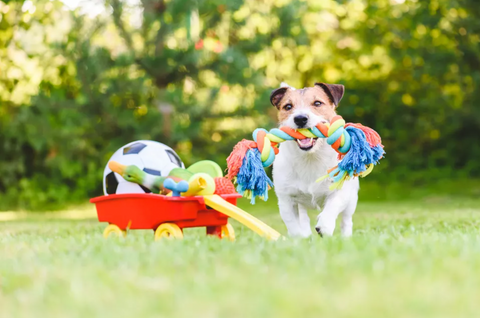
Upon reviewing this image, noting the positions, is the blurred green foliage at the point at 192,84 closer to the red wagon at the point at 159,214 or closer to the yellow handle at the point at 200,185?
the red wagon at the point at 159,214

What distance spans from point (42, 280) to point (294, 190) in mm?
2105

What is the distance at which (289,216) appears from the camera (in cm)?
409

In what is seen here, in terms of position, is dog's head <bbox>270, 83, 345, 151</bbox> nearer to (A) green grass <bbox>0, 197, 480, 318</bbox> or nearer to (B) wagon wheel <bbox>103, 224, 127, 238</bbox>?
(A) green grass <bbox>0, 197, 480, 318</bbox>

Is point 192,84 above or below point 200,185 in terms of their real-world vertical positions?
above

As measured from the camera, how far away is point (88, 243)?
11.8ft

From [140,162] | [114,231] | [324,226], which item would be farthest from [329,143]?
[114,231]

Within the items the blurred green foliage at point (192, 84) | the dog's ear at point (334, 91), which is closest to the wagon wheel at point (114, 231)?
the dog's ear at point (334, 91)

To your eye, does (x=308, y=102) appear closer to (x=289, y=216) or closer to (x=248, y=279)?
(x=289, y=216)

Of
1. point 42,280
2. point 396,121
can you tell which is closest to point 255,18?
point 396,121

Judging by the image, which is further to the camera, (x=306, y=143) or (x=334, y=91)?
(x=334, y=91)

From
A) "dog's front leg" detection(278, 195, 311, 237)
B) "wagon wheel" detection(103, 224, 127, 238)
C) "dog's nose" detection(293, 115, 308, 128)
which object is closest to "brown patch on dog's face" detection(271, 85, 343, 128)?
"dog's nose" detection(293, 115, 308, 128)

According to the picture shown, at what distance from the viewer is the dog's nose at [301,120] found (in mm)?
3863

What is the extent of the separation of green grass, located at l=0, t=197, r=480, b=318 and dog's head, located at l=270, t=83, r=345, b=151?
922 mm

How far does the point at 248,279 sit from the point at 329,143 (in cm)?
179
